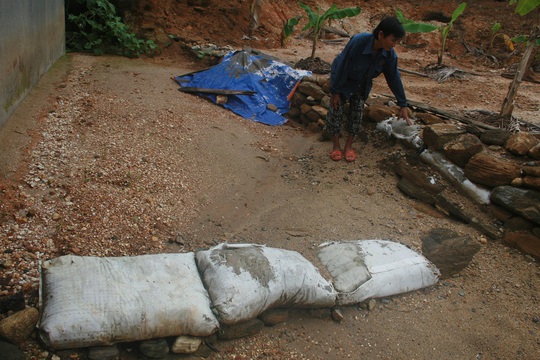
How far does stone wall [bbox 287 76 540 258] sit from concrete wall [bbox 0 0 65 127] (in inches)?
151

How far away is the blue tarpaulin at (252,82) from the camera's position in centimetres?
574

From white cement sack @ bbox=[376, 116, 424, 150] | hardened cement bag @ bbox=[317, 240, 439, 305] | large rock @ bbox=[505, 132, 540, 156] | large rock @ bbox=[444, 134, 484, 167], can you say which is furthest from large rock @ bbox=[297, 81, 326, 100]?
hardened cement bag @ bbox=[317, 240, 439, 305]

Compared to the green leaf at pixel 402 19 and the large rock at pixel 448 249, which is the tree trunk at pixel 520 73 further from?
the green leaf at pixel 402 19

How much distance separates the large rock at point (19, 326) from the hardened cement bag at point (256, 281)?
2.75 feet

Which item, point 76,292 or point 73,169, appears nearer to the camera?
point 76,292

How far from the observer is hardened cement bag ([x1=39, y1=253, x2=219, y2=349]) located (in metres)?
1.88

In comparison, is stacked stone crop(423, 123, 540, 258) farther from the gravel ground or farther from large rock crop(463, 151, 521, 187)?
the gravel ground

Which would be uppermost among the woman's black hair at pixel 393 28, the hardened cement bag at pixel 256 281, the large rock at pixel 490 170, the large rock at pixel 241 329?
the woman's black hair at pixel 393 28

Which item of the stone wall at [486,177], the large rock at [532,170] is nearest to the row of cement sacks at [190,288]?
the stone wall at [486,177]

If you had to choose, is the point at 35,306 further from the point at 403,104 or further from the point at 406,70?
the point at 406,70

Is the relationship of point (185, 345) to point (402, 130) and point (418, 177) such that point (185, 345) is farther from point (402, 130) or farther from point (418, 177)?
point (402, 130)

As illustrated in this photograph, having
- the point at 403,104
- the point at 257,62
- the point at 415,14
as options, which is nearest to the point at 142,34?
the point at 257,62

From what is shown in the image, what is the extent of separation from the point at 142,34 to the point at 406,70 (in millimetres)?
5077

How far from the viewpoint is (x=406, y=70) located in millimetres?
8328
